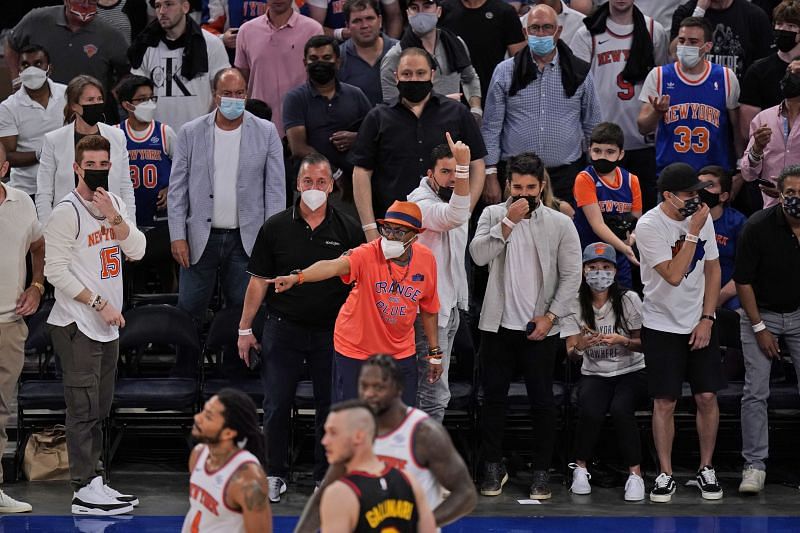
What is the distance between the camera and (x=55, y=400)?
8.54 m

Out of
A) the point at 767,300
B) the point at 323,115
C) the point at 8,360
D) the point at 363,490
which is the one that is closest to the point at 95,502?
the point at 8,360

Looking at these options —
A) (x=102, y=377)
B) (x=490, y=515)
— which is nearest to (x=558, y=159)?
(x=490, y=515)

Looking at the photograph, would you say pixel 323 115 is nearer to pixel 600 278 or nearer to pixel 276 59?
pixel 276 59

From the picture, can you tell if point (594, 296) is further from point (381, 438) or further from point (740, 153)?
point (381, 438)

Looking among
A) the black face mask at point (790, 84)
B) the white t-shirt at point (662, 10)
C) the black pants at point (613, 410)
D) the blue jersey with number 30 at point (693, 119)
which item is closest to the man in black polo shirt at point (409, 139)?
the black pants at point (613, 410)

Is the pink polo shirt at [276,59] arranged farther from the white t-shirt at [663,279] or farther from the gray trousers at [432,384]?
the white t-shirt at [663,279]

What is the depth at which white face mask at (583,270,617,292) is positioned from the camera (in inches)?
336

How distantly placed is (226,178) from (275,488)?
214cm

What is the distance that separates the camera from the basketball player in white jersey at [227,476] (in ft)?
17.0

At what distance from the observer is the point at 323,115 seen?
9336mm

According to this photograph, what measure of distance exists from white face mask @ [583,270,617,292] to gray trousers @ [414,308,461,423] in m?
1.01

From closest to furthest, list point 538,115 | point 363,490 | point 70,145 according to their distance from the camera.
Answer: point 363,490 → point 70,145 → point 538,115

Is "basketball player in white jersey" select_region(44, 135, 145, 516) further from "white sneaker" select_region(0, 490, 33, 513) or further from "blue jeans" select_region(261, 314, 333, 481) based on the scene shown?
"blue jeans" select_region(261, 314, 333, 481)

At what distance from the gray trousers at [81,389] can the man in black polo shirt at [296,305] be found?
87 cm
